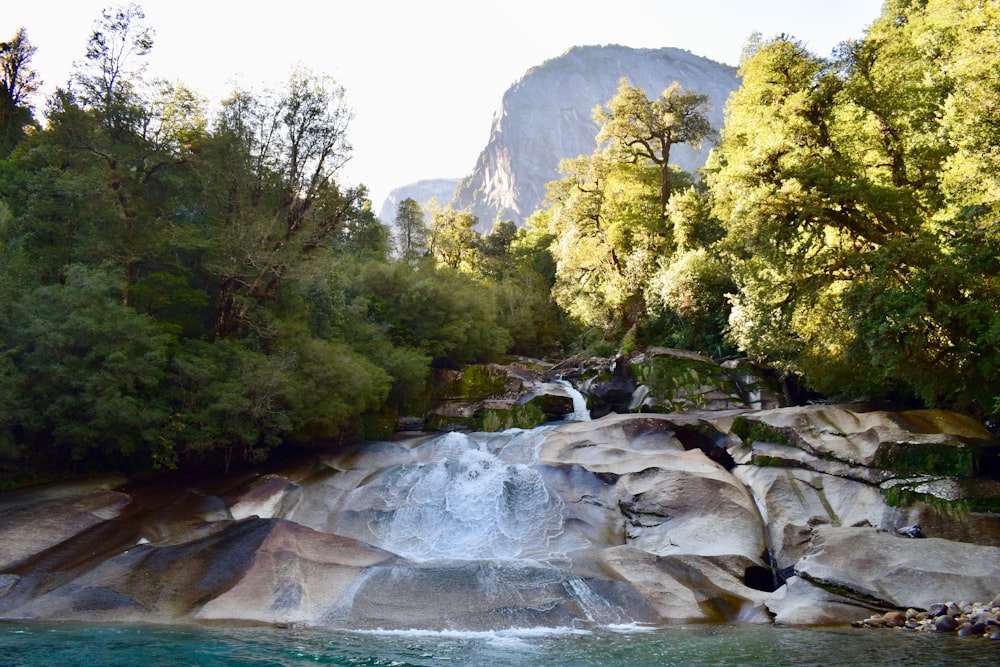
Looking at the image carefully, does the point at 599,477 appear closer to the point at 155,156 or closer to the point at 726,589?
the point at 726,589

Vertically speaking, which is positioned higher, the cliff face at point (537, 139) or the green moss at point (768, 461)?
the cliff face at point (537, 139)

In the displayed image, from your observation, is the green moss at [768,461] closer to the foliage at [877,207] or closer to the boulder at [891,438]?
the boulder at [891,438]

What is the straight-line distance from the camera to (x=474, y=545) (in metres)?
16.0

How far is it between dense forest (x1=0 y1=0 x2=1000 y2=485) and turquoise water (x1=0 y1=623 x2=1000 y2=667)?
675 centimetres

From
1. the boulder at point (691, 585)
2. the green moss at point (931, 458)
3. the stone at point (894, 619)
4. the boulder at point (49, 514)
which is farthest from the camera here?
the green moss at point (931, 458)

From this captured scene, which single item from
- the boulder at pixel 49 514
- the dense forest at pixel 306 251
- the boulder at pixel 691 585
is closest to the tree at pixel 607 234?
the dense forest at pixel 306 251

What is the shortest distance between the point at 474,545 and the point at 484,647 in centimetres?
620

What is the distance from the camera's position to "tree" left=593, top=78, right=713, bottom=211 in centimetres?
3406

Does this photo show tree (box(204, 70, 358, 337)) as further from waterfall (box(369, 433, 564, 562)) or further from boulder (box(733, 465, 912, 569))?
boulder (box(733, 465, 912, 569))

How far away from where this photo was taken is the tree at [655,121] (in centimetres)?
3406

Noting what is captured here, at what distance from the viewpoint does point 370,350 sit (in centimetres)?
2661

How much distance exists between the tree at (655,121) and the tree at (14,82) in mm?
26761

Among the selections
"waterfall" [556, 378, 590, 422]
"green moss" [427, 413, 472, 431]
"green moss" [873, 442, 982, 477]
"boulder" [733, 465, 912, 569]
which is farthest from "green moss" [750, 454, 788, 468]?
"green moss" [427, 413, 472, 431]

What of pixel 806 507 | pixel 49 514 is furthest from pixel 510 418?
pixel 49 514
